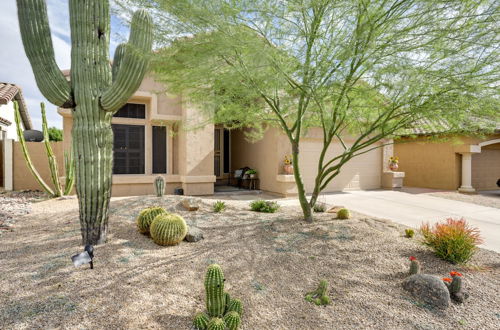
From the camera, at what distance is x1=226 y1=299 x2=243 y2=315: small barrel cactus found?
9.29 feet

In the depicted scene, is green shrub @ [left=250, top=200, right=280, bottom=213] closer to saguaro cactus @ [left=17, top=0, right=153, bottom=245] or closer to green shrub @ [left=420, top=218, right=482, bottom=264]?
green shrub @ [left=420, top=218, right=482, bottom=264]

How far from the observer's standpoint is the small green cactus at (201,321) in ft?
8.50

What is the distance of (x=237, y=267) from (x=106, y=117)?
3.19 metres

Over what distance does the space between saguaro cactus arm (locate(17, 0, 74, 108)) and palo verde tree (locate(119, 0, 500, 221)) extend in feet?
4.94

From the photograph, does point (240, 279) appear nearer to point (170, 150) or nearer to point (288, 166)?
point (288, 166)

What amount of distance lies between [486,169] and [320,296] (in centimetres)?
1666

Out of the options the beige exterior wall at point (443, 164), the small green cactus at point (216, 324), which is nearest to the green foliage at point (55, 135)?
the small green cactus at point (216, 324)

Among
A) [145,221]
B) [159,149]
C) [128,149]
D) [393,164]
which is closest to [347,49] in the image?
[145,221]

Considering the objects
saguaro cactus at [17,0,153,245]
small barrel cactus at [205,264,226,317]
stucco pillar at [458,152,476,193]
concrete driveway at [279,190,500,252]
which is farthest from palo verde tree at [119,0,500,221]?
stucco pillar at [458,152,476,193]

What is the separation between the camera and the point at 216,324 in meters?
2.50

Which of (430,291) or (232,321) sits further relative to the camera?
(430,291)

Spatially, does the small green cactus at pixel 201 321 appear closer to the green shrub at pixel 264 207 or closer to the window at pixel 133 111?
the green shrub at pixel 264 207

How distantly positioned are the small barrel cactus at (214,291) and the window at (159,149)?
872 centimetres

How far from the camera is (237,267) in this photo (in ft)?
13.0
